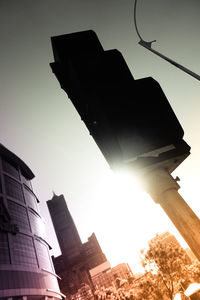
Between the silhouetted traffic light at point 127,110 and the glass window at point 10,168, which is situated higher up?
the glass window at point 10,168

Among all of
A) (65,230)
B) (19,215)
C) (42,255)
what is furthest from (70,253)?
(19,215)

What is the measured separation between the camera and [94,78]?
215cm

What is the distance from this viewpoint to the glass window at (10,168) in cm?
4798

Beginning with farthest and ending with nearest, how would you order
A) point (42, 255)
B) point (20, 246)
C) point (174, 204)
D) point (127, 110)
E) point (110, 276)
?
point (110, 276)
point (42, 255)
point (20, 246)
point (127, 110)
point (174, 204)

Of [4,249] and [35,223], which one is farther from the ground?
[35,223]

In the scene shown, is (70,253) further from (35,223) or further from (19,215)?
(19,215)

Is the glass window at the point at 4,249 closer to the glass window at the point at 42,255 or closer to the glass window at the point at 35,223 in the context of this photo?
the glass window at the point at 35,223

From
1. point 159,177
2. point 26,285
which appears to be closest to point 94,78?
point 159,177

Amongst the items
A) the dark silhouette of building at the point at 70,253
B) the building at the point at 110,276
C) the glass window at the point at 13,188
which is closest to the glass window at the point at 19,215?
the glass window at the point at 13,188

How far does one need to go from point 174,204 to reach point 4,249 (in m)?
38.4

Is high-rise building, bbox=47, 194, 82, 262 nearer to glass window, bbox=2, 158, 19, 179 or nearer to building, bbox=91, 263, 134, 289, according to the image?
building, bbox=91, 263, 134, 289

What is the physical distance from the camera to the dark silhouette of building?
7006 centimetres

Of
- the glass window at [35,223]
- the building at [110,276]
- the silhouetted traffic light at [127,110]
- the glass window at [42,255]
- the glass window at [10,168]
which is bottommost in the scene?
the silhouetted traffic light at [127,110]

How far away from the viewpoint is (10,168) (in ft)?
164
